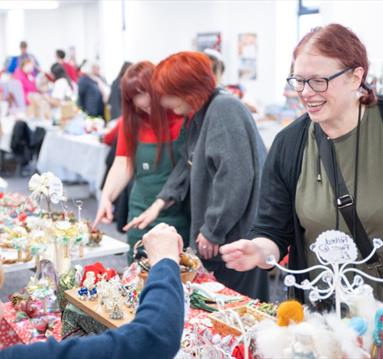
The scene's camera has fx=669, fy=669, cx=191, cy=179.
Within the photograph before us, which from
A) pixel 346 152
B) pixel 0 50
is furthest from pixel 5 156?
pixel 0 50

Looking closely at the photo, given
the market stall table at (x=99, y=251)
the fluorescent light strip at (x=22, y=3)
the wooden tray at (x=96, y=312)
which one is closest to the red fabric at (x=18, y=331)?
the wooden tray at (x=96, y=312)

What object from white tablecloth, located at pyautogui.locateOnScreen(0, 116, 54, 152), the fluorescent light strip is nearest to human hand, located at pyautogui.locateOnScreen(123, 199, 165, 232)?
white tablecloth, located at pyautogui.locateOnScreen(0, 116, 54, 152)

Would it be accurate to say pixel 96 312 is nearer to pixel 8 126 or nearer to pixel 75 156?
pixel 75 156

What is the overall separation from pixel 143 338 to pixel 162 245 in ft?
0.77

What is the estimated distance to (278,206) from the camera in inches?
74.5

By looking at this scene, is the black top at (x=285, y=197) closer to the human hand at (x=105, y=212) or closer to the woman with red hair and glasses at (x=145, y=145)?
the woman with red hair and glasses at (x=145, y=145)

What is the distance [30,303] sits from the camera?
85.9 inches

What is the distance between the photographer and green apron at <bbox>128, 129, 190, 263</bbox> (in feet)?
9.68

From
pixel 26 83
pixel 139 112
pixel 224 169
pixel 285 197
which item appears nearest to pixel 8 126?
pixel 26 83

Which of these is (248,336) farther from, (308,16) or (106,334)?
(308,16)

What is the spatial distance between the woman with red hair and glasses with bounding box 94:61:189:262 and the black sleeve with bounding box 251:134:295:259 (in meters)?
1.07

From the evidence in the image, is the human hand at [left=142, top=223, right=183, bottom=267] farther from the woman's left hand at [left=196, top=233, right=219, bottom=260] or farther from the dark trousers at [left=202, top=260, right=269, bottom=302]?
the dark trousers at [left=202, top=260, right=269, bottom=302]

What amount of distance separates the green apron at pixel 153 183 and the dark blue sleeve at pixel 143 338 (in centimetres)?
166

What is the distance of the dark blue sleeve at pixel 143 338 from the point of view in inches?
45.3
